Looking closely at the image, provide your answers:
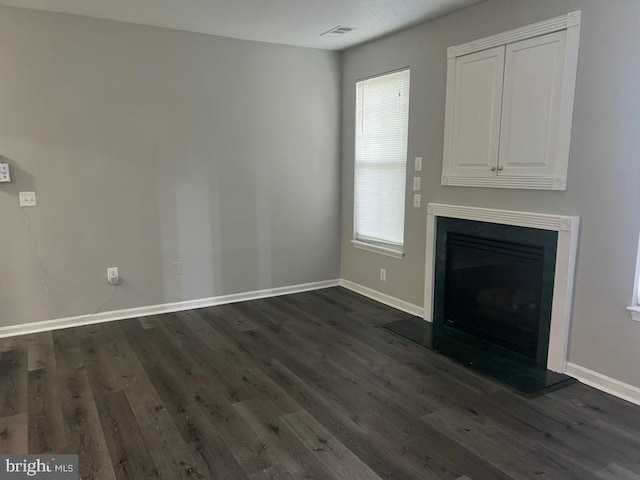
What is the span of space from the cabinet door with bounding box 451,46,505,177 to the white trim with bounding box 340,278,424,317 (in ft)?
4.33

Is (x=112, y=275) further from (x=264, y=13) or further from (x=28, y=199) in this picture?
(x=264, y=13)

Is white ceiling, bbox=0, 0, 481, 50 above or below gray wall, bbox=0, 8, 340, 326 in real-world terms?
above

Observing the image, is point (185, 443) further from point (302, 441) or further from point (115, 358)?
point (115, 358)

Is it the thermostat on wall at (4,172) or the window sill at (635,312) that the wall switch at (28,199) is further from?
the window sill at (635,312)

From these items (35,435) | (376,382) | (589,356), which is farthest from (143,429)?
(589,356)

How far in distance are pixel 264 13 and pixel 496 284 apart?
274 centimetres

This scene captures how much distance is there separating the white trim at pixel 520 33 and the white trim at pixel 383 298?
2186 millimetres

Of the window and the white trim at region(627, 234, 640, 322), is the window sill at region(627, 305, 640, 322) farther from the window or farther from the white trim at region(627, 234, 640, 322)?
the window

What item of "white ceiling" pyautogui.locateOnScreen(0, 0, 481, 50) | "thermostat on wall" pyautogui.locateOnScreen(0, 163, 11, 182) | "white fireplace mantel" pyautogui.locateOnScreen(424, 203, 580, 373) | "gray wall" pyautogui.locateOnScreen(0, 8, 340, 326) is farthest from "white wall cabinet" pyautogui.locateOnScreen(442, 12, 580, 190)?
"thermostat on wall" pyautogui.locateOnScreen(0, 163, 11, 182)

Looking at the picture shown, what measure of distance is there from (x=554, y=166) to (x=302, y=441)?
7.51 feet

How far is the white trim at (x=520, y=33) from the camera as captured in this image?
2.81m

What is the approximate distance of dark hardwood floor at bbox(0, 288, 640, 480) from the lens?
212 cm

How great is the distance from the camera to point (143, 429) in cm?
239

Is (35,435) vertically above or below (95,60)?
below
